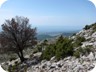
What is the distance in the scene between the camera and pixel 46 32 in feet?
23.9

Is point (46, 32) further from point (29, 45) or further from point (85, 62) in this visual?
point (29, 45)

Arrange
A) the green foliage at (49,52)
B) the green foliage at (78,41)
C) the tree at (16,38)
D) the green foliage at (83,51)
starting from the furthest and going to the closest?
the tree at (16,38)
the green foliage at (49,52)
the green foliage at (78,41)
the green foliage at (83,51)

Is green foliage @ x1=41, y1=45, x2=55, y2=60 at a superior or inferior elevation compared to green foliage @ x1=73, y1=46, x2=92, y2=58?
inferior

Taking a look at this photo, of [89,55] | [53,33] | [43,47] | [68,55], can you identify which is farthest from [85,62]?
[43,47]

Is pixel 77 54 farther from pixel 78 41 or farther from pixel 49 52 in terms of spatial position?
pixel 49 52

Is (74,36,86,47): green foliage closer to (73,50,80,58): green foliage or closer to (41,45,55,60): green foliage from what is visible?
(41,45,55,60): green foliage

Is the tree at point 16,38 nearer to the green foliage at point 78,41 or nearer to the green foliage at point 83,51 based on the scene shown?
the green foliage at point 78,41

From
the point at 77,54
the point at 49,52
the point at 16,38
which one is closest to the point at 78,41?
the point at 49,52

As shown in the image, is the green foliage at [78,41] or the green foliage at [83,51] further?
the green foliage at [78,41]

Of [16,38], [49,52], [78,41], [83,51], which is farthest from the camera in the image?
[16,38]

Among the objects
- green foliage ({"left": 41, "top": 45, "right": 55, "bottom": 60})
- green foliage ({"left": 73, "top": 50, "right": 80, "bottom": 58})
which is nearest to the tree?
green foliage ({"left": 41, "top": 45, "right": 55, "bottom": 60})

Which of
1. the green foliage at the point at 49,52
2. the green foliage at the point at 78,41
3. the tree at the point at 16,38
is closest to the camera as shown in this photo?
the green foliage at the point at 78,41

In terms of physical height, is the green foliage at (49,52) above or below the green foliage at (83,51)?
below

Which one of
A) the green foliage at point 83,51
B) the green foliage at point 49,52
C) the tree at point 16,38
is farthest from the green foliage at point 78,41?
the tree at point 16,38
